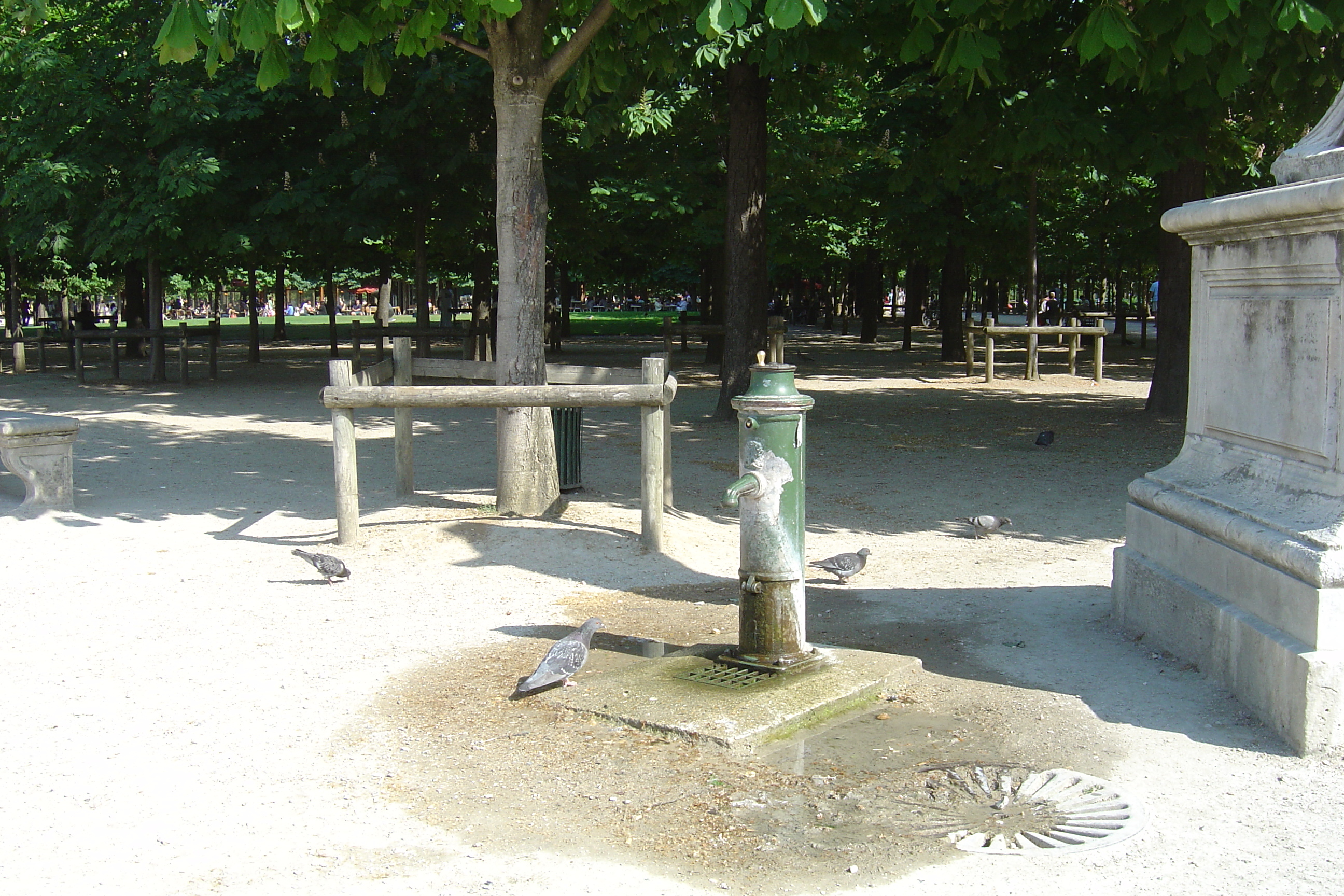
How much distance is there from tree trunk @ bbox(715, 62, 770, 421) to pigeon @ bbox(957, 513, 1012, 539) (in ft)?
19.1

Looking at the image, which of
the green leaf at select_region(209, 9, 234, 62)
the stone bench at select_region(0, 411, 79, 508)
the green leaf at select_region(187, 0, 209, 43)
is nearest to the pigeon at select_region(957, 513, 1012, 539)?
the green leaf at select_region(209, 9, 234, 62)

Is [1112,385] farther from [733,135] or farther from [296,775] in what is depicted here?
[296,775]

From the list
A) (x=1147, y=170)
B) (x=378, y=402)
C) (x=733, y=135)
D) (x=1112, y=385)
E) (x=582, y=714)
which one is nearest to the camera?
(x=582, y=714)

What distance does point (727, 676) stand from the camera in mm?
5312

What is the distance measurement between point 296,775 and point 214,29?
446 cm

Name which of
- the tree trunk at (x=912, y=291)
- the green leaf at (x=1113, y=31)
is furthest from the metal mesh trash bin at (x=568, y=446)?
the tree trunk at (x=912, y=291)

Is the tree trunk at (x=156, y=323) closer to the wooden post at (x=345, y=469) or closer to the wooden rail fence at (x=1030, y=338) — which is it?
the wooden rail fence at (x=1030, y=338)

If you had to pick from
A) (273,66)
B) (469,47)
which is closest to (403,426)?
(469,47)

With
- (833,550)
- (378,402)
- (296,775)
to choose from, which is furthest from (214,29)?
(833,550)

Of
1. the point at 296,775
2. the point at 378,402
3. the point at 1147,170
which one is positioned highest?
the point at 1147,170

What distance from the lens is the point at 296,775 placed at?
4.39 metres

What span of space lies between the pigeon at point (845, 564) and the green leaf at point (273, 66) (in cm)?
415

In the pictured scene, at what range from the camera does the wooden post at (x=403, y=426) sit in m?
9.52

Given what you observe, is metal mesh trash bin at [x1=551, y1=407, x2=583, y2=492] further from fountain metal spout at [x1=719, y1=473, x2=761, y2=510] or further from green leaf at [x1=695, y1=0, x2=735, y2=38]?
fountain metal spout at [x1=719, y1=473, x2=761, y2=510]
